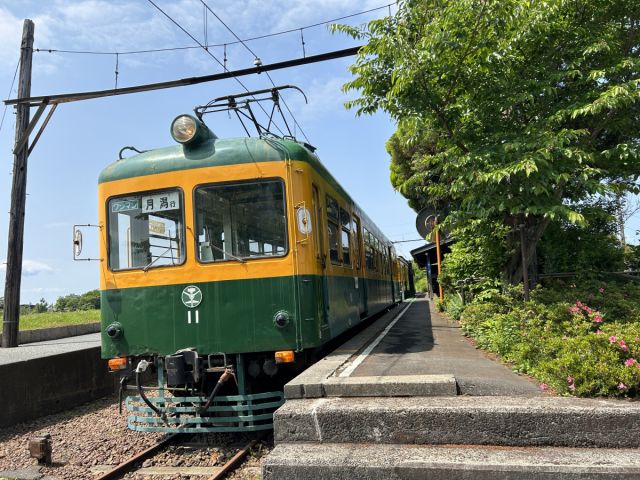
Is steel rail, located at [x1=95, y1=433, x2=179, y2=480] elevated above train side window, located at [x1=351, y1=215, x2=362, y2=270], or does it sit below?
below

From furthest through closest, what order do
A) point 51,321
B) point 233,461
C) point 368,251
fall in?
point 51,321, point 368,251, point 233,461

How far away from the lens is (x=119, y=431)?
268 inches

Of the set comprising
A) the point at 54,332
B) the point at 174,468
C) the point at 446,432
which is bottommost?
the point at 174,468

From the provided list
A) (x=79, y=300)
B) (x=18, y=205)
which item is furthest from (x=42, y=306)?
(x=18, y=205)

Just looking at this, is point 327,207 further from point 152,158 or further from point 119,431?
point 119,431

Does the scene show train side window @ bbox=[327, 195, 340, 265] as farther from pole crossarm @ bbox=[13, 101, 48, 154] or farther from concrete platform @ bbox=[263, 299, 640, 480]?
pole crossarm @ bbox=[13, 101, 48, 154]

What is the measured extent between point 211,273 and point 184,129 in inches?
68.7

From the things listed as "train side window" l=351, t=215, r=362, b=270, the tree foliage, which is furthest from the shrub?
the tree foliage

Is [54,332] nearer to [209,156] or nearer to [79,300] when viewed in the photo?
[209,156]

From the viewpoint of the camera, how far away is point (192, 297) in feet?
18.6

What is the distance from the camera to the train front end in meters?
5.50

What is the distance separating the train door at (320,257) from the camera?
19.2ft

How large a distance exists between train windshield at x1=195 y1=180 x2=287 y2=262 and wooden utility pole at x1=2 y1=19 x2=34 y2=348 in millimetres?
7395

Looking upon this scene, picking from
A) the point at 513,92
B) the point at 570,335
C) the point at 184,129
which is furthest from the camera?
the point at 513,92
